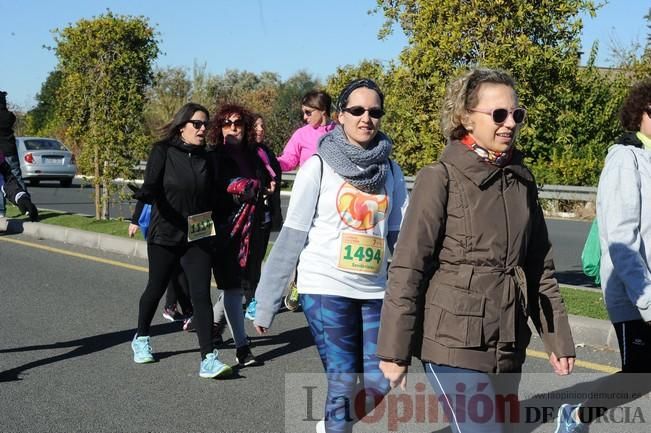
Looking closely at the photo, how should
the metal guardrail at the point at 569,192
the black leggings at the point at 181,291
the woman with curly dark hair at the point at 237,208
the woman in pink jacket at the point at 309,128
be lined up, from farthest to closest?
the metal guardrail at the point at 569,192, the woman in pink jacket at the point at 309,128, the black leggings at the point at 181,291, the woman with curly dark hair at the point at 237,208

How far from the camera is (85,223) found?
1488 centimetres

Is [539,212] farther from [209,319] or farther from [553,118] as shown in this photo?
[553,118]

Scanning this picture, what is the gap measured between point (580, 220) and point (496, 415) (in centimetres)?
1765

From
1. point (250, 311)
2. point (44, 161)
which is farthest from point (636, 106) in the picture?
point (44, 161)

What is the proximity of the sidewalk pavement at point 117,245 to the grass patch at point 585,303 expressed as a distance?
0.74 feet

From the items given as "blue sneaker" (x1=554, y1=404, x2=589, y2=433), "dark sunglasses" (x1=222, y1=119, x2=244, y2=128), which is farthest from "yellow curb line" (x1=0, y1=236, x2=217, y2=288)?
"blue sneaker" (x1=554, y1=404, x2=589, y2=433)

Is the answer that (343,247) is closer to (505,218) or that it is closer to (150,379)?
(505,218)

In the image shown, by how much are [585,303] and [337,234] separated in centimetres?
426

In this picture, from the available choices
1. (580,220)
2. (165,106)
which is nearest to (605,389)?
(580,220)

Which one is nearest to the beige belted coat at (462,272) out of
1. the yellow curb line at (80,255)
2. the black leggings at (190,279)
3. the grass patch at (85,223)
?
the black leggings at (190,279)

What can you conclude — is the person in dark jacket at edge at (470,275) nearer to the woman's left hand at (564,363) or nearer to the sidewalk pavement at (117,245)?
the woman's left hand at (564,363)

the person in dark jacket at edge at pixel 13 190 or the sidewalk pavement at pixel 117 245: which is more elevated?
the person in dark jacket at edge at pixel 13 190

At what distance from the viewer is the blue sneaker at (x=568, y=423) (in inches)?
184

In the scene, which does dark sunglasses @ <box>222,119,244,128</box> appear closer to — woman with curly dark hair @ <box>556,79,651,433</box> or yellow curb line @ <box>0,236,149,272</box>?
woman with curly dark hair @ <box>556,79,651,433</box>
